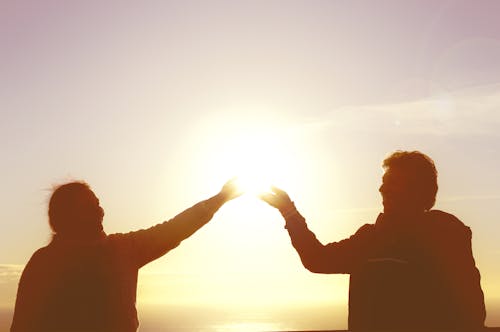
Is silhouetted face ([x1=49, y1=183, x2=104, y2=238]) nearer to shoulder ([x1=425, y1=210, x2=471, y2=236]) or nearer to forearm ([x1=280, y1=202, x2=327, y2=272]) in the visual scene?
forearm ([x1=280, y1=202, x2=327, y2=272])

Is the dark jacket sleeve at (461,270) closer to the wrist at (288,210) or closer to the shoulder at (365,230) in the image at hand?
the shoulder at (365,230)

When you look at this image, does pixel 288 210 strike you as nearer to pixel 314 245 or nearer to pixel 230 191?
pixel 314 245

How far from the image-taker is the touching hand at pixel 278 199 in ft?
18.5

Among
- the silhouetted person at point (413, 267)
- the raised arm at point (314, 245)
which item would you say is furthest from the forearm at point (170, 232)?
the silhouetted person at point (413, 267)

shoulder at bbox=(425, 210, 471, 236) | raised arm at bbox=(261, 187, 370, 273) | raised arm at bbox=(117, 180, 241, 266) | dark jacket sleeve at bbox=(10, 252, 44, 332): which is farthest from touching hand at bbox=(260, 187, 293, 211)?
dark jacket sleeve at bbox=(10, 252, 44, 332)

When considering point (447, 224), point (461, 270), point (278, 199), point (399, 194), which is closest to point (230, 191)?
point (278, 199)

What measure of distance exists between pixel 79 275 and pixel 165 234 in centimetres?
90

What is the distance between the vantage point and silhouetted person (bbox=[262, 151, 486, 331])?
13.4 feet

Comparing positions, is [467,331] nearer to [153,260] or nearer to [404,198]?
[404,198]

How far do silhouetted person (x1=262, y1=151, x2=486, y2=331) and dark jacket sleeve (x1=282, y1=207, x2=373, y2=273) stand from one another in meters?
0.01

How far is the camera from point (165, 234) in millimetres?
5113

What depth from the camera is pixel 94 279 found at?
4.44 meters

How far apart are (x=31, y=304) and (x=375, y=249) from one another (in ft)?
8.52

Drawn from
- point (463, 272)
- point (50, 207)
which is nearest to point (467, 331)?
point (463, 272)
